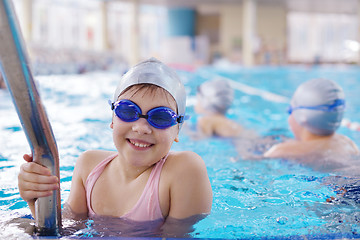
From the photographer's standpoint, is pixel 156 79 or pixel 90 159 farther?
pixel 90 159

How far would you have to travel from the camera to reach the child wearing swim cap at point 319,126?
3023 millimetres

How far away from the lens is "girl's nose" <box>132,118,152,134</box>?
158 cm

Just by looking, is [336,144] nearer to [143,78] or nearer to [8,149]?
[143,78]

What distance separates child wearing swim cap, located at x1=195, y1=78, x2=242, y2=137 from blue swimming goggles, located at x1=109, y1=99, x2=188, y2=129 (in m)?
2.78

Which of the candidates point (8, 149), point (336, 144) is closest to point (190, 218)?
point (336, 144)

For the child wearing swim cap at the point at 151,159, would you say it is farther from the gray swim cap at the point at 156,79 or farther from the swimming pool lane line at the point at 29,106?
the swimming pool lane line at the point at 29,106

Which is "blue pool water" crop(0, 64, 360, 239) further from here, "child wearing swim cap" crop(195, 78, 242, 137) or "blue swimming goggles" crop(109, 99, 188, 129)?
"blue swimming goggles" crop(109, 99, 188, 129)

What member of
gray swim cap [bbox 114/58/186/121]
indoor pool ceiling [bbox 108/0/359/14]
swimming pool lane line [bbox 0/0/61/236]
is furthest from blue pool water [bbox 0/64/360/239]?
indoor pool ceiling [bbox 108/0/359/14]

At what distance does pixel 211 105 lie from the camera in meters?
4.57

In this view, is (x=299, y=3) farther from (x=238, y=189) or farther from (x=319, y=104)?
(x=238, y=189)

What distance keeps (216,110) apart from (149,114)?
10.0ft

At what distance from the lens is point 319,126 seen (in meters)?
3.15

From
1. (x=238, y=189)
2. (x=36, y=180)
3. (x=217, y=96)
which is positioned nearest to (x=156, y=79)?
(x=36, y=180)

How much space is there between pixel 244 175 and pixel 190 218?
1.25 m
